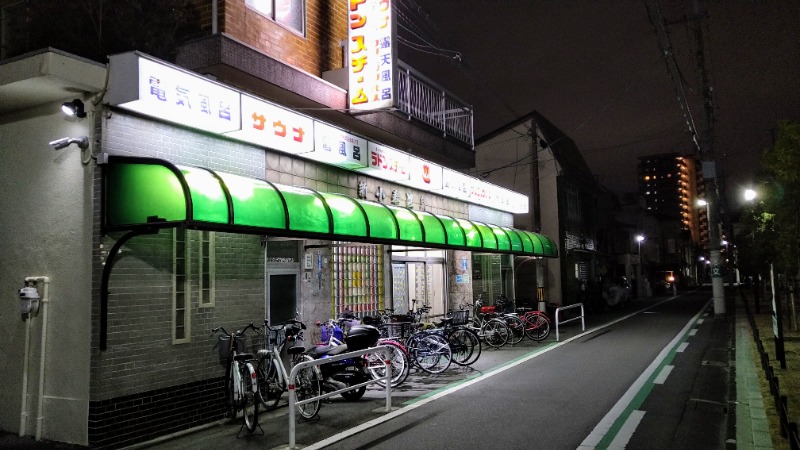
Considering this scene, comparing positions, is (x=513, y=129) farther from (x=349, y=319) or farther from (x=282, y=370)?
(x=282, y=370)

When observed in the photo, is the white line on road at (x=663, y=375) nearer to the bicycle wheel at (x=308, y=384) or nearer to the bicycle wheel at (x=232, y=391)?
the bicycle wheel at (x=308, y=384)

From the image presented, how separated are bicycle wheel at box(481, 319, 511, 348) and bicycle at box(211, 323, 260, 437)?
918cm

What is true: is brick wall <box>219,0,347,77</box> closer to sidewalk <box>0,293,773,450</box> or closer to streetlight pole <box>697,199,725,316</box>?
sidewalk <box>0,293,773,450</box>

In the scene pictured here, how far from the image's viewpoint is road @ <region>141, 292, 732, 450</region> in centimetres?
727

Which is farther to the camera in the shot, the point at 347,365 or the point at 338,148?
the point at 338,148

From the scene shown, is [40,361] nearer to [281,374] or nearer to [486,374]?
[281,374]

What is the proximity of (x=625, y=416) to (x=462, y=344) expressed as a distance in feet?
17.7

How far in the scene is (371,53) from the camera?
11.9 m

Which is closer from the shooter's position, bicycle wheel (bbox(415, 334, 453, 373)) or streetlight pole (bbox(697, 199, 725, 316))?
bicycle wheel (bbox(415, 334, 453, 373))

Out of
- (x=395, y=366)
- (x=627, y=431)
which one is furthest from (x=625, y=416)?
(x=395, y=366)

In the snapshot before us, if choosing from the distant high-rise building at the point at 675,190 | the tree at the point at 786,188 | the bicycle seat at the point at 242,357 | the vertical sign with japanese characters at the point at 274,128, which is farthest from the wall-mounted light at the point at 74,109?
the distant high-rise building at the point at 675,190

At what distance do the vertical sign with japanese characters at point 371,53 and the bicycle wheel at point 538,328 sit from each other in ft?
32.6

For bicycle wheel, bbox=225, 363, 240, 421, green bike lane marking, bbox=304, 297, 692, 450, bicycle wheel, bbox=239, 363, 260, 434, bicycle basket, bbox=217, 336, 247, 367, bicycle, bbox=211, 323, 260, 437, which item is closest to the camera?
green bike lane marking, bbox=304, 297, 692, 450

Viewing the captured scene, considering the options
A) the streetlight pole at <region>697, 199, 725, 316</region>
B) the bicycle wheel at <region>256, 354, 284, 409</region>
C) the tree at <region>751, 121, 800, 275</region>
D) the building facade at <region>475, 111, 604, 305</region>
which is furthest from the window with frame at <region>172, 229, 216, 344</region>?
the streetlight pole at <region>697, 199, 725, 316</region>
